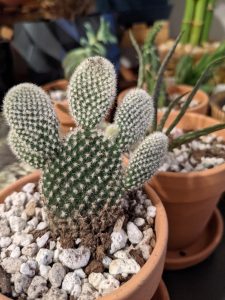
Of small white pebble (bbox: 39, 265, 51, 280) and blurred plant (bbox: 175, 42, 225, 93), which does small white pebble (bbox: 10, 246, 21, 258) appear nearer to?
small white pebble (bbox: 39, 265, 51, 280)

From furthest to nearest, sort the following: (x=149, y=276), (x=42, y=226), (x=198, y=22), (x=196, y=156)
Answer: (x=198, y=22)
(x=196, y=156)
(x=42, y=226)
(x=149, y=276)

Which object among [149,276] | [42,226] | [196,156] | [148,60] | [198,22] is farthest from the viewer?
[198,22]

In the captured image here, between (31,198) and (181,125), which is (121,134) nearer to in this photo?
(31,198)

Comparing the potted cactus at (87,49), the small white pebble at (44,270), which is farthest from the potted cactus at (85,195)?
the potted cactus at (87,49)

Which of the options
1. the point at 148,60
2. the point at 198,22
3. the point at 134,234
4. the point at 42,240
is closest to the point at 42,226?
the point at 42,240

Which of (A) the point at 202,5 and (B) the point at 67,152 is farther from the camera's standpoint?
(A) the point at 202,5

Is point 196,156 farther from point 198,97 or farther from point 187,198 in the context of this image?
point 198,97

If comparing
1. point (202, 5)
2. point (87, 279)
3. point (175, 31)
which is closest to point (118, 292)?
point (87, 279)
